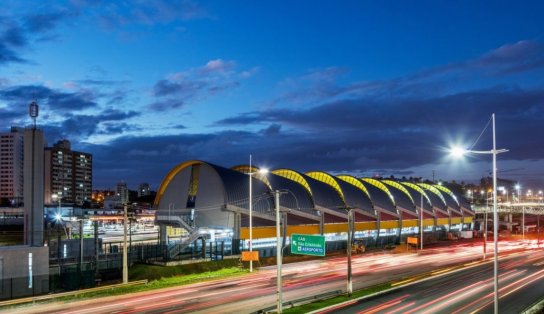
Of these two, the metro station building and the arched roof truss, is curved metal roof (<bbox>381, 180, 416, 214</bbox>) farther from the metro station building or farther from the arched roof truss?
the arched roof truss

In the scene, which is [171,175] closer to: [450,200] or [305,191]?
[305,191]

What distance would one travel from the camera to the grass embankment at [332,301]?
32688 millimetres

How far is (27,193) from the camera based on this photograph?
53938 millimetres

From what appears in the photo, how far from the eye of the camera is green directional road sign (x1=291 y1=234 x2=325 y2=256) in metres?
35.8

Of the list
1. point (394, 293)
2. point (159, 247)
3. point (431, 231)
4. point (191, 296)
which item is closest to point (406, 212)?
point (431, 231)

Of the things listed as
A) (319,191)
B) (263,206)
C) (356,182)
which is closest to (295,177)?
(319,191)

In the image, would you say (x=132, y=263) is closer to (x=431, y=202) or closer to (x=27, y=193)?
→ (x=27, y=193)

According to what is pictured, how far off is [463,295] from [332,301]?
35.4 ft

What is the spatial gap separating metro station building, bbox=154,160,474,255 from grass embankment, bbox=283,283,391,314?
1351 cm

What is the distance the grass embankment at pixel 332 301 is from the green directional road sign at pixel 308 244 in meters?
3.42

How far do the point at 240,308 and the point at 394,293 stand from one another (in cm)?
1307

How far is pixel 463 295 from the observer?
1528 inches

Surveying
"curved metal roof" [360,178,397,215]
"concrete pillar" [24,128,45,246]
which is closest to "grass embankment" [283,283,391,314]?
"concrete pillar" [24,128,45,246]

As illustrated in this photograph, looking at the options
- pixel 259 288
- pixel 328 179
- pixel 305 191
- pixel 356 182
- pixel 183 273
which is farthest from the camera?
pixel 356 182
